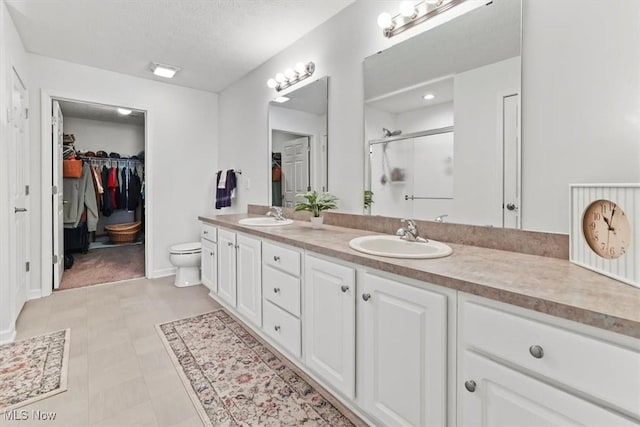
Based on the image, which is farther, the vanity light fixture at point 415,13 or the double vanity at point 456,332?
the vanity light fixture at point 415,13

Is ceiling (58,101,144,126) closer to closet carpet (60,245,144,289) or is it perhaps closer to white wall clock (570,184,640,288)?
closet carpet (60,245,144,289)

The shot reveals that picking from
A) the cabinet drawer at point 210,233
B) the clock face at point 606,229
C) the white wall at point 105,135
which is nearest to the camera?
the clock face at point 606,229

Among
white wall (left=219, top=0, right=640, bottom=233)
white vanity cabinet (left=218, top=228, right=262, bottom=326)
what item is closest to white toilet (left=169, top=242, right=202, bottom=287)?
white vanity cabinet (left=218, top=228, right=262, bottom=326)

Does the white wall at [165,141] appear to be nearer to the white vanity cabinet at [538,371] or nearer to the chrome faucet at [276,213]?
the chrome faucet at [276,213]

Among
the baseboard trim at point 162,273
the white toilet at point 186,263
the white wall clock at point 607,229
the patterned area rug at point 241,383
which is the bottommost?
the patterned area rug at point 241,383

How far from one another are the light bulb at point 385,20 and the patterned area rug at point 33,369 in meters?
2.71

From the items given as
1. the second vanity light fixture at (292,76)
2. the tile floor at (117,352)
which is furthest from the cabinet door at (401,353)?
the second vanity light fixture at (292,76)

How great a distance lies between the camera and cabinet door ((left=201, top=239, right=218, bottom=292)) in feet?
8.80

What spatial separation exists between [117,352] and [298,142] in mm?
2032

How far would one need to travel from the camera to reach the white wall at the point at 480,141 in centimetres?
143

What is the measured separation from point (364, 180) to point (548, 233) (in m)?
1.08

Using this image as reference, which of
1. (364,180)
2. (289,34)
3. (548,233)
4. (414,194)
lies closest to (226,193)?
(289,34)

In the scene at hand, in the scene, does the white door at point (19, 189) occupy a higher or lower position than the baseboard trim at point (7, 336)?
higher

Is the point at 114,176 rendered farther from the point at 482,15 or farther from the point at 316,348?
the point at 482,15
